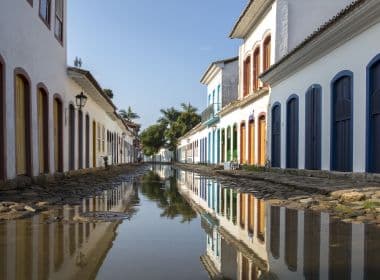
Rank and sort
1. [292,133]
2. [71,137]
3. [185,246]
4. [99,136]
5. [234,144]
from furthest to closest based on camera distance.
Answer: [234,144] → [99,136] → [71,137] → [292,133] → [185,246]

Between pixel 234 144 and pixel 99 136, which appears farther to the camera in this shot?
pixel 234 144

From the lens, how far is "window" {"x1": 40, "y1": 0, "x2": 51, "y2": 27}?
12671 mm

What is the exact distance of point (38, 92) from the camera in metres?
12.3

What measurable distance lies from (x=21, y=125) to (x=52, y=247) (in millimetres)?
7101

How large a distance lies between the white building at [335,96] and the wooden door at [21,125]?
7.91 m

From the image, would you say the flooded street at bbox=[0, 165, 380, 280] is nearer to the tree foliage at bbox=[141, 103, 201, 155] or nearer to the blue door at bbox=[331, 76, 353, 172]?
the blue door at bbox=[331, 76, 353, 172]

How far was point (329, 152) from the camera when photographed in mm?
13062

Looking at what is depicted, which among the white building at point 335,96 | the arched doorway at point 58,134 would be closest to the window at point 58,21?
the arched doorway at point 58,134

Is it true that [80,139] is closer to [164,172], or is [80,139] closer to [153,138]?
[164,172]

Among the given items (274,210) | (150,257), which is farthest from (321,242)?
(274,210)

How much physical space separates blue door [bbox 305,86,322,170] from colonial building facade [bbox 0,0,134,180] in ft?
25.8

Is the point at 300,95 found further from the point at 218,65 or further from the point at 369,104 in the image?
the point at 218,65

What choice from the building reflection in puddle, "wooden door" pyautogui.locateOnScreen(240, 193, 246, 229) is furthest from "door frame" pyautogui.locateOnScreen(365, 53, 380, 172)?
the building reflection in puddle

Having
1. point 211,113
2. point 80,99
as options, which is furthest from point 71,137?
point 211,113
